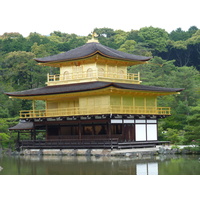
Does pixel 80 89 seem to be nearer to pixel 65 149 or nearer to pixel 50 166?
pixel 65 149

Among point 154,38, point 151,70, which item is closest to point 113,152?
point 151,70

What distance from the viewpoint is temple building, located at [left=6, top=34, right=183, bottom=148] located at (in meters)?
42.9

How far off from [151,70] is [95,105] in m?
34.3

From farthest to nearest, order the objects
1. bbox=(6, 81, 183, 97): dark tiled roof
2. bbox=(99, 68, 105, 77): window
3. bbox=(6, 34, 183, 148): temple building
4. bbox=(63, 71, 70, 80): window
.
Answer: bbox=(63, 71, 70, 80): window, bbox=(99, 68, 105, 77): window, bbox=(6, 81, 183, 97): dark tiled roof, bbox=(6, 34, 183, 148): temple building

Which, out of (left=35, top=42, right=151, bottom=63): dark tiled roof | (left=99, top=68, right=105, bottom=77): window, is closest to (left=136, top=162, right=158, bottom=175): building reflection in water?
(left=35, top=42, right=151, bottom=63): dark tiled roof

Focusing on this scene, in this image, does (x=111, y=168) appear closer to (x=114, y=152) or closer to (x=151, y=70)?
(x=114, y=152)

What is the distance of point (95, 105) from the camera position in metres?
44.0

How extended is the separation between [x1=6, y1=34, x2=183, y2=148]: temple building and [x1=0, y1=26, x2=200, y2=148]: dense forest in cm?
375

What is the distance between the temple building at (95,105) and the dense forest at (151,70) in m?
3.75

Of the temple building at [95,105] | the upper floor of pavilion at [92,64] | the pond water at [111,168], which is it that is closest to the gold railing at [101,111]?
the temple building at [95,105]

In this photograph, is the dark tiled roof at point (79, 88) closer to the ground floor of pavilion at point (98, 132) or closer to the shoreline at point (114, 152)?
the ground floor of pavilion at point (98, 132)

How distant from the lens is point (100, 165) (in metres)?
33.0

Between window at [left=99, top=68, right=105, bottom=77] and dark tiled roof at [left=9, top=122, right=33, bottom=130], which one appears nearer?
window at [left=99, top=68, right=105, bottom=77]

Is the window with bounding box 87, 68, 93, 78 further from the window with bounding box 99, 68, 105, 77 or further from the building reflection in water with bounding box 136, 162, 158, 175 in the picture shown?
the building reflection in water with bounding box 136, 162, 158, 175
